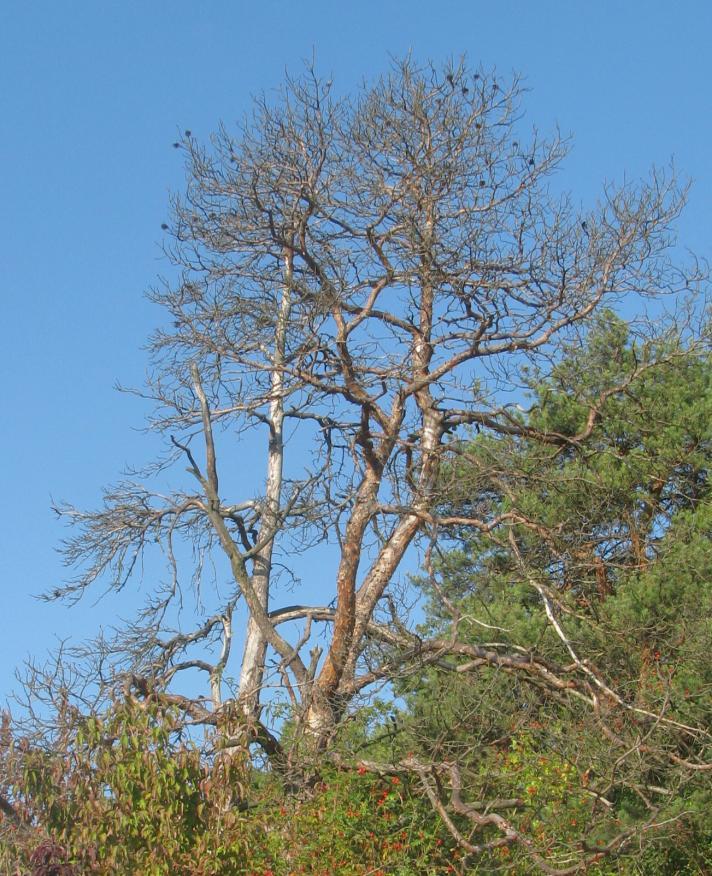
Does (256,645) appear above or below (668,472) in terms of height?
below

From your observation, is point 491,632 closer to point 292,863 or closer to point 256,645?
point 256,645

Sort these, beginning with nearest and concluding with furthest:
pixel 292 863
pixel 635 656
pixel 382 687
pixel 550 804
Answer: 1. pixel 292 863
2. pixel 382 687
3. pixel 550 804
4. pixel 635 656

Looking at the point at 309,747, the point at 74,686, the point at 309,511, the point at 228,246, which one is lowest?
the point at 309,747

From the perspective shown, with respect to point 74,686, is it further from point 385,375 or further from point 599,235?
point 599,235

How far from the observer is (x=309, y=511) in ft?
36.7

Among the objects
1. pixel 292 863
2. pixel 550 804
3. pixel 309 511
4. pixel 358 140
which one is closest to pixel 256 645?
pixel 309 511

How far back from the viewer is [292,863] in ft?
30.2

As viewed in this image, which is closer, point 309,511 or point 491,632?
point 309,511

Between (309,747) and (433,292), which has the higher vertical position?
(433,292)

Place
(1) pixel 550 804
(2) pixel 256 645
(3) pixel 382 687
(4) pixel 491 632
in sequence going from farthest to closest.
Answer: (4) pixel 491 632, (1) pixel 550 804, (2) pixel 256 645, (3) pixel 382 687

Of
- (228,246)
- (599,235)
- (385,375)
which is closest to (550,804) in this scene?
(385,375)

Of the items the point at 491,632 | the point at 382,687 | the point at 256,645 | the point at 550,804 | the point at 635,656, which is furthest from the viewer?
the point at 491,632

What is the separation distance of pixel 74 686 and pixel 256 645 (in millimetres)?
1892

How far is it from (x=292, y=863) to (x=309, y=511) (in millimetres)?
3227
